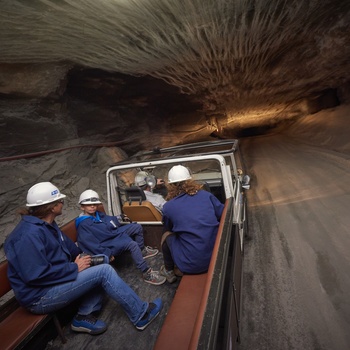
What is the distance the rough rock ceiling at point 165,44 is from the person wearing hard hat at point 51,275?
10.7 ft

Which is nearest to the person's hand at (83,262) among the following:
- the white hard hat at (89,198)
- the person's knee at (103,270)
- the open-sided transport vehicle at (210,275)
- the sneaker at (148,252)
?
the person's knee at (103,270)

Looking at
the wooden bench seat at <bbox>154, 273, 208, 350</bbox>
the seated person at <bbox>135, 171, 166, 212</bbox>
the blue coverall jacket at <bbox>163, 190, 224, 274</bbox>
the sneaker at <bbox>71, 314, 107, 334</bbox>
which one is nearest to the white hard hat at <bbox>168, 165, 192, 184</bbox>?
the blue coverall jacket at <bbox>163, 190, 224, 274</bbox>

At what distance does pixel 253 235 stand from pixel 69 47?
5.86 meters

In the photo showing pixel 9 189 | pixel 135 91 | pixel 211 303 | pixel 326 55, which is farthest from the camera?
pixel 135 91

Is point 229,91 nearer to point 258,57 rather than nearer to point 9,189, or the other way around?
point 258,57

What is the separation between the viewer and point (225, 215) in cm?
213

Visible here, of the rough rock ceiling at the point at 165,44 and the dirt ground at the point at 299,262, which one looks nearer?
the dirt ground at the point at 299,262

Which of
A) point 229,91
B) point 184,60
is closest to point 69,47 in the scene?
point 184,60

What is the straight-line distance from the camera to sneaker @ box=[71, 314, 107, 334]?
2.26 metres

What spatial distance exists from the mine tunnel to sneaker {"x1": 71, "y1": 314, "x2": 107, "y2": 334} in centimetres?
151

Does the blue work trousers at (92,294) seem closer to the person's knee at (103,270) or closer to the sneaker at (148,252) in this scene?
the person's knee at (103,270)

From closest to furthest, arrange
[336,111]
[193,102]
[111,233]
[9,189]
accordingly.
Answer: [111,233] < [9,189] < [336,111] < [193,102]

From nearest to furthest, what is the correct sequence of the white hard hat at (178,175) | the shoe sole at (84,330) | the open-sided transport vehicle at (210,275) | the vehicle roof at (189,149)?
1. the open-sided transport vehicle at (210,275)
2. the shoe sole at (84,330)
3. the white hard hat at (178,175)
4. the vehicle roof at (189,149)

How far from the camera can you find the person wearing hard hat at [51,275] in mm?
1877
